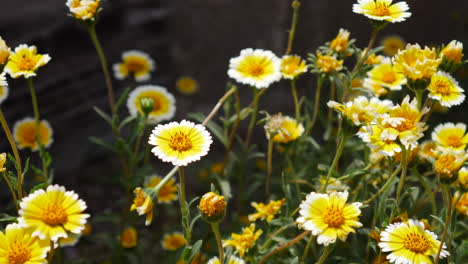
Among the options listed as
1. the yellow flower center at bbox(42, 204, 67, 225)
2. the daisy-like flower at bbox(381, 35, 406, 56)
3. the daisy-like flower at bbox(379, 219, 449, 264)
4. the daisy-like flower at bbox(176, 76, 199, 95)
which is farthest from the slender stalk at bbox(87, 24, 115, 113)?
the daisy-like flower at bbox(381, 35, 406, 56)

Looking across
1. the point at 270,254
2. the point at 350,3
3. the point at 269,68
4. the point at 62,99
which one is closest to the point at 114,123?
the point at 269,68

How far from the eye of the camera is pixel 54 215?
0.99m

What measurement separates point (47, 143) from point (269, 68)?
75 cm

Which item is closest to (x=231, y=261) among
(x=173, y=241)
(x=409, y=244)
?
(x=409, y=244)

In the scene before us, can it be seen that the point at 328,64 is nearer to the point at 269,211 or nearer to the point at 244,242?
the point at 269,211

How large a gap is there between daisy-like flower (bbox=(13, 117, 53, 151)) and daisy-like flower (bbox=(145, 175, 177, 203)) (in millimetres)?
345

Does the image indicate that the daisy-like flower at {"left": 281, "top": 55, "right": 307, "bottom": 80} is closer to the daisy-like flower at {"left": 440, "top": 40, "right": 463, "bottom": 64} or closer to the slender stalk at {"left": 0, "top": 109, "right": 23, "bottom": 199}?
the daisy-like flower at {"left": 440, "top": 40, "right": 463, "bottom": 64}

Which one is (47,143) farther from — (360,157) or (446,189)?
(446,189)

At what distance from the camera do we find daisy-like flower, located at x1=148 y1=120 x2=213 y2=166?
42.5 inches

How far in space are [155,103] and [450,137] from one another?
877 millimetres

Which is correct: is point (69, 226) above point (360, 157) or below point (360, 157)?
above

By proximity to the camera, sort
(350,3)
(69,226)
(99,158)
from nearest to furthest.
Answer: (69,226), (350,3), (99,158)

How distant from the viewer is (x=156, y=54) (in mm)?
2752

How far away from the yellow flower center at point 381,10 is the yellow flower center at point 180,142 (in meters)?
0.54
